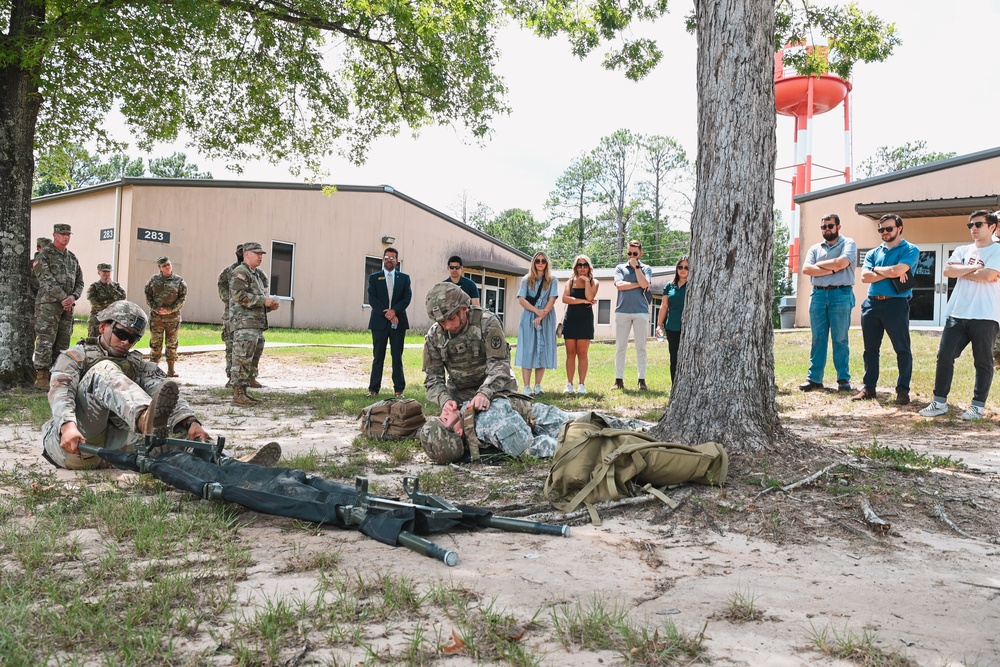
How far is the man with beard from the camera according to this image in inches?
297

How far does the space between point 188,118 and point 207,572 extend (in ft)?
31.6

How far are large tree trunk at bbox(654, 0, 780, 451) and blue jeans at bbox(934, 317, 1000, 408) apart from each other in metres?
3.11

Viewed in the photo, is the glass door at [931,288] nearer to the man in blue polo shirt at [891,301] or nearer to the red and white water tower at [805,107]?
the red and white water tower at [805,107]

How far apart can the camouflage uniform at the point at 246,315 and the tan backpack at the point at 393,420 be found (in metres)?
2.96

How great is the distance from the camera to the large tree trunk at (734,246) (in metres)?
4.16

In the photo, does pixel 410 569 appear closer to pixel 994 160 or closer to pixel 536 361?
pixel 536 361

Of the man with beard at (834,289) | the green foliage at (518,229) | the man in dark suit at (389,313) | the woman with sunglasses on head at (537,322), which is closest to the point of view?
the man with beard at (834,289)

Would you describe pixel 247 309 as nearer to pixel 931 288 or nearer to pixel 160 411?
pixel 160 411

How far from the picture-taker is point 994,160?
1644 cm

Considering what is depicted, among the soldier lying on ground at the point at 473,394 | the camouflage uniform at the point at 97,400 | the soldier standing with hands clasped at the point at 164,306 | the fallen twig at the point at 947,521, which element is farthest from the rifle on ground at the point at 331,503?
the soldier standing with hands clasped at the point at 164,306

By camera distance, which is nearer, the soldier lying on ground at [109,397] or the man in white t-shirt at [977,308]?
the soldier lying on ground at [109,397]

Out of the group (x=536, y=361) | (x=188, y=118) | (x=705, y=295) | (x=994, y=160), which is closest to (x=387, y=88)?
(x=188, y=118)

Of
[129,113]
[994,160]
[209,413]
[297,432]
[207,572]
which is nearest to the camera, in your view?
[207,572]

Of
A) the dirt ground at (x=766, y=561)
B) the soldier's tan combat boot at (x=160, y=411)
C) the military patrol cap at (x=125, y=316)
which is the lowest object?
the dirt ground at (x=766, y=561)
